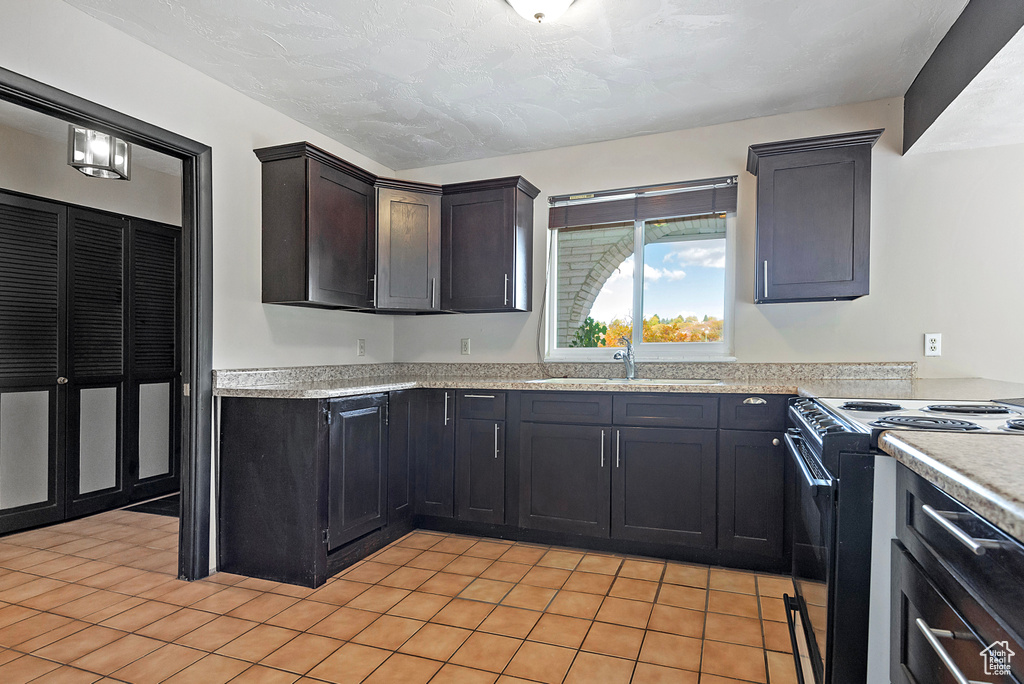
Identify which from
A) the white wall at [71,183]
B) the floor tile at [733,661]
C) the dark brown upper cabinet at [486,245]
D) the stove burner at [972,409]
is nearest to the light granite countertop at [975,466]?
the stove burner at [972,409]

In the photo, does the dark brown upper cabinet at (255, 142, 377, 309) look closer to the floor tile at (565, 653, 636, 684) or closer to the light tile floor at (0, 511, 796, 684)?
the light tile floor at (0, 511, 796, 684)

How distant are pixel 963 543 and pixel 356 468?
2512 millimetres

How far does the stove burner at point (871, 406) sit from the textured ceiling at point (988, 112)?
1.28 m

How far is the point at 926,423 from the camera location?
1312 millimetres

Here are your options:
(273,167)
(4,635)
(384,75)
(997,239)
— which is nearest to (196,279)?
(273,167)

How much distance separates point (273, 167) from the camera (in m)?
3.02

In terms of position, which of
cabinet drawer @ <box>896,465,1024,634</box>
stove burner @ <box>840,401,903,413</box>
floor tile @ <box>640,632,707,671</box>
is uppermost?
stove burner @ <box>840,401,903,413</box>

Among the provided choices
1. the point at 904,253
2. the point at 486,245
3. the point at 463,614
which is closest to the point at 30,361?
the point at 486,245

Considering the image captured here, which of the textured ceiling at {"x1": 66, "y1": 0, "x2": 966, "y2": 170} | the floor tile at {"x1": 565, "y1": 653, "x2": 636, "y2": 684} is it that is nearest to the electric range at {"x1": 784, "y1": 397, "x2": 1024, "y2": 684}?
the floor tile at {"x1": 565, "y1": 653, "x2": 636, "y2": 684}

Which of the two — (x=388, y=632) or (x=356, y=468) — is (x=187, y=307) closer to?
(x=356, y=468)

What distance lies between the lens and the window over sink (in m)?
3.41

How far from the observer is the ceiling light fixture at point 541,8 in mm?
2107

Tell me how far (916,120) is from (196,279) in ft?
11.7

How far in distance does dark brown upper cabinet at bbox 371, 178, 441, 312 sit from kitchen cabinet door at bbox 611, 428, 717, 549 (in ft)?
5.02
